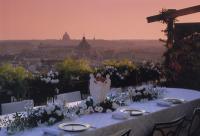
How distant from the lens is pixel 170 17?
331 inches

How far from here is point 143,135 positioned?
175 inches

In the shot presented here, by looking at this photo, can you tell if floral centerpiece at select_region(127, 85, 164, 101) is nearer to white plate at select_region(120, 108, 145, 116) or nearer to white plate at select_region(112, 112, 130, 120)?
white plate at select_region(120, 108, 145, 116)

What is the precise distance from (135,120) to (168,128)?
0.36 metres

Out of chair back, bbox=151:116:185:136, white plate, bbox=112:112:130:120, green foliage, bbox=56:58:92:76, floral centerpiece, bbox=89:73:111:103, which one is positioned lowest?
chair back, bbox=151:116:185:136

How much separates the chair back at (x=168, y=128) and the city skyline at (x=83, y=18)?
345cm

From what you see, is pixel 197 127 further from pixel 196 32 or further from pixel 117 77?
pixel 196 32

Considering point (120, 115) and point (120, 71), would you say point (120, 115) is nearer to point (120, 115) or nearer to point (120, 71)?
point (120, 115)

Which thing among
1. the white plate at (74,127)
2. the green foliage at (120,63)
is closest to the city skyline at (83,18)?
the green foliage at (120,63)

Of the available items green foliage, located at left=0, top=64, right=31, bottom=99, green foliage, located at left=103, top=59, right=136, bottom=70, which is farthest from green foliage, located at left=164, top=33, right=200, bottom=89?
green foliage, located at left=0, top=64, right=31, bottom=99

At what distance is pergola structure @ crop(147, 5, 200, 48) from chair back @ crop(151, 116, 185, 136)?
164 inches

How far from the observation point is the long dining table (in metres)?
3.64

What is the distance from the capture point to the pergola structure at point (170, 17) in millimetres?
8281

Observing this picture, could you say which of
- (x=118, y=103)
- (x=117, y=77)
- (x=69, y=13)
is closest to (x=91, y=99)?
(x=118, y=103)

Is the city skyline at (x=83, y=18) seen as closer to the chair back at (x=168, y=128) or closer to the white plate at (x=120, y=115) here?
the white plate at (x=120, y=115)
